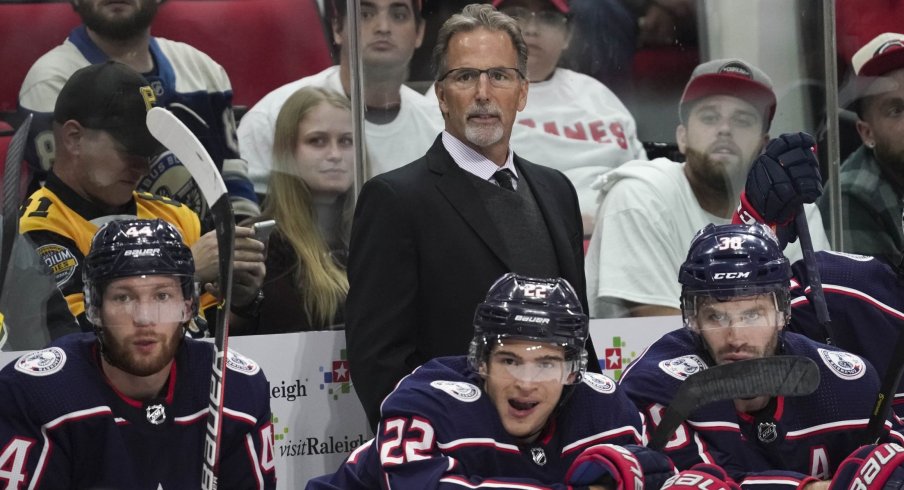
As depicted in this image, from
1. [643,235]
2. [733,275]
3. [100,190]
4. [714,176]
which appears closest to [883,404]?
[733,275]

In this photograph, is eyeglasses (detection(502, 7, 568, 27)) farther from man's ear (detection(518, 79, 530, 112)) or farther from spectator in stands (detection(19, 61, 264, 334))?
spectator in stands (detection(19, 61, 264, 334))

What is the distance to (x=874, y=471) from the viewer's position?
2.15m

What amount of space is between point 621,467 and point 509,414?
277 mm

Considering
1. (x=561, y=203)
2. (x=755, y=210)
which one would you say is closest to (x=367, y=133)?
(x=561, y=203)

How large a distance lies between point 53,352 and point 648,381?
3.65 ft

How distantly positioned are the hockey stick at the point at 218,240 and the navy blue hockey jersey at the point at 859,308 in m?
1.30

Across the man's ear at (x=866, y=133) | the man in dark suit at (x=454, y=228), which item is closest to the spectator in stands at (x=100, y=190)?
the man in dark suit at (x=454, y=228)

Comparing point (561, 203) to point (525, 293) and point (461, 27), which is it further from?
point (525, 293)

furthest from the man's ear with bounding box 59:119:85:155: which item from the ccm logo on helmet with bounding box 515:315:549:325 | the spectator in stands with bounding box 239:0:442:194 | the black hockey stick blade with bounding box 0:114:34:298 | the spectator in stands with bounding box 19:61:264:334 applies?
Answer: the ccm logo on helmet with bounding box 515:315:549:325

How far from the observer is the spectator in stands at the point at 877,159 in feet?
13.0

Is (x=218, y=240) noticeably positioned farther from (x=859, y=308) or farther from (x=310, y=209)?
(x=859, y=308)

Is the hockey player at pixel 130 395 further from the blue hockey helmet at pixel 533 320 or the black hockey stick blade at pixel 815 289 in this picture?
the black hockey stick blade at pixel 815 289

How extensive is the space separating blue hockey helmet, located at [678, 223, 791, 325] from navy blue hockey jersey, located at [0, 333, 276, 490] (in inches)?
33.8

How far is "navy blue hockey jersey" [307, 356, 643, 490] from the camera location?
2227 millimetres
